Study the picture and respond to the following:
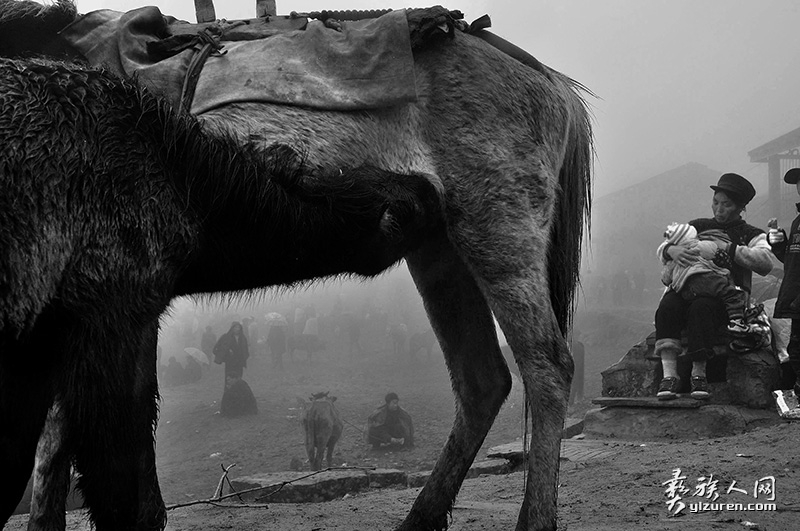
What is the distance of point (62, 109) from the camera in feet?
6.86

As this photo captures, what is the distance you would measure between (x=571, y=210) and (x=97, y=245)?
2409 mm

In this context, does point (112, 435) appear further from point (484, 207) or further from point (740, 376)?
point (740, 376)

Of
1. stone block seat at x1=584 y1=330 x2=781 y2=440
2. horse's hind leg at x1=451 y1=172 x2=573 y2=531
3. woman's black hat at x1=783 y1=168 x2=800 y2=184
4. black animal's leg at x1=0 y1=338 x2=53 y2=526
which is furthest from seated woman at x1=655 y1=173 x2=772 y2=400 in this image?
black animal's leg at x1=0 y1=338 x2=53 y2=526

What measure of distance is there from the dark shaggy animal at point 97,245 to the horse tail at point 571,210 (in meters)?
1.54

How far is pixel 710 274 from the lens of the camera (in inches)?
270

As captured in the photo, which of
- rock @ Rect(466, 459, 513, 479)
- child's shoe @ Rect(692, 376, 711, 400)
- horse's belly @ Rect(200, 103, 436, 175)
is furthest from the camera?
child's shoe @ Rect(692, 376, 711, 400)

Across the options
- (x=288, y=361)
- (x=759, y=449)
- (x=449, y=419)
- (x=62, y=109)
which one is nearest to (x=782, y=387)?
(x=759, y=449)

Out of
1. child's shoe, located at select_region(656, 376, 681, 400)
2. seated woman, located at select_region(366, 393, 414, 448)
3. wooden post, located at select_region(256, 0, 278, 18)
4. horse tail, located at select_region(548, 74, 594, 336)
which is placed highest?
wooden post, located at select_region(256, 0, 278, 18)

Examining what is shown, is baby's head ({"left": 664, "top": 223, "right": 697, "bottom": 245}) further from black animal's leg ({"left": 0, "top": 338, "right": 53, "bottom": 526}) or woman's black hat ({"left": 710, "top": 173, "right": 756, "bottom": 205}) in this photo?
black animal's leg ({"left": 0, "top": 338, "right": 53, "bottom": 526})

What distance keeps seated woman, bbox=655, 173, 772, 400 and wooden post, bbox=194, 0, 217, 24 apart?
501 cm

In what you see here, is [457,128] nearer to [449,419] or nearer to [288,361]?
[449,419]

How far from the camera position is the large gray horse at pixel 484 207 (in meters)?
2.98

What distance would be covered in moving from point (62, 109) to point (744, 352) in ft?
21.2

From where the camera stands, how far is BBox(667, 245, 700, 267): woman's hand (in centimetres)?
688
